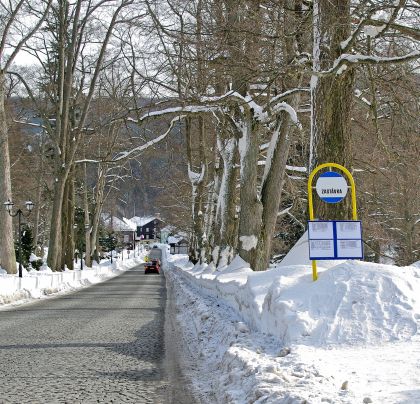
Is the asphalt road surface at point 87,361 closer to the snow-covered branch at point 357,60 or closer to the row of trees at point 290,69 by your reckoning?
the row of trees at point 290,69

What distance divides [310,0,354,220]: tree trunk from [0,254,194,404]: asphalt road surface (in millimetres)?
3840

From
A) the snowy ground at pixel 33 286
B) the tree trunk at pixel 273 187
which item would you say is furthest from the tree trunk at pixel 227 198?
the snowy ground at pixel 33 286

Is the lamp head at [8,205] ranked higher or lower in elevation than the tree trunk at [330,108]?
lower

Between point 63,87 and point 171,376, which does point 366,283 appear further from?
point 63,87

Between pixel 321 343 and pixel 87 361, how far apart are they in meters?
3.36

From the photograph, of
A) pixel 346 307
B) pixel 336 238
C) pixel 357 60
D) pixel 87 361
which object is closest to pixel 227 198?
pixel 357 60

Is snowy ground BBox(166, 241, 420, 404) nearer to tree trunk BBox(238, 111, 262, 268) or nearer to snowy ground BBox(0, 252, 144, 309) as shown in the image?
tree trunk BBox(238, 111, 262, 268)

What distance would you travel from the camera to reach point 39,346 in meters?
9.76

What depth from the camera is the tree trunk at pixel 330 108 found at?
34.1 feet

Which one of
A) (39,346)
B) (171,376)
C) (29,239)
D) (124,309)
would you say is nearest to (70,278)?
(29,239)

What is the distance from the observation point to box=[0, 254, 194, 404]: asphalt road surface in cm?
652

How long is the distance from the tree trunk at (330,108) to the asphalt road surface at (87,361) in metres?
3.84

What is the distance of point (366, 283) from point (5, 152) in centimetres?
2077

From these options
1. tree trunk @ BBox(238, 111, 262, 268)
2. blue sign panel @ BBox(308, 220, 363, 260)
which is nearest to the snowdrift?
blue sign panel @ BBox(308, 220, 363, 260)
